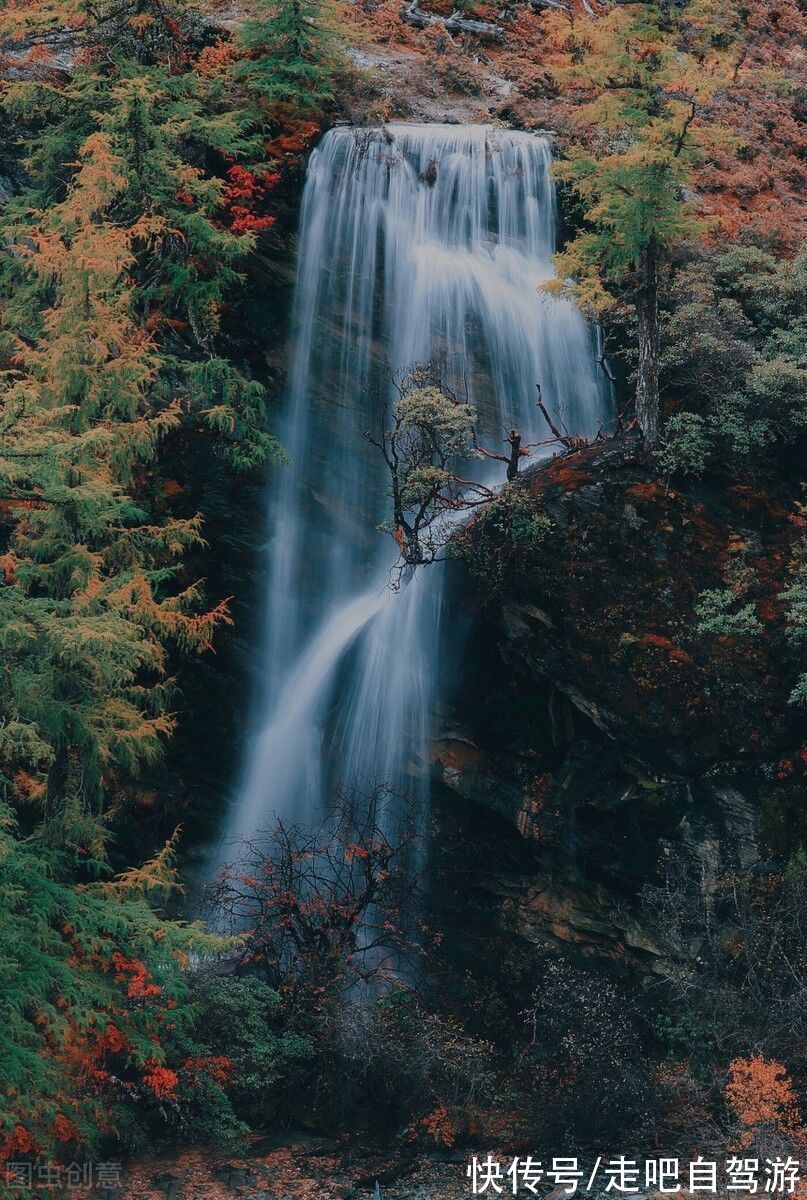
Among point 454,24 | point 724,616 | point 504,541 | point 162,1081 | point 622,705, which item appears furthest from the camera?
point 454,24

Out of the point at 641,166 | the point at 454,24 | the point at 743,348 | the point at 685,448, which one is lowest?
the point at 685,448

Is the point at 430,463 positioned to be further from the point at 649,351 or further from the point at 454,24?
the point at 454,24

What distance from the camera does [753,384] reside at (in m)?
16.9

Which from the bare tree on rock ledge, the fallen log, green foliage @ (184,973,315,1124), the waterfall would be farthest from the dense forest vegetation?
the fallen log

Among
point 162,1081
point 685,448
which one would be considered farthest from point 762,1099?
point 685,448

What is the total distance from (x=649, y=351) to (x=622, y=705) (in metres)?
5.88

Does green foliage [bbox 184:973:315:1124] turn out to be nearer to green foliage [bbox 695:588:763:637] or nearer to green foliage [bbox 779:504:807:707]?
green foliage [bbox 695:588:763:637]

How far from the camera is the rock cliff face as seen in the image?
14766 millimetres

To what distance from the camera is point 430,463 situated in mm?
17781

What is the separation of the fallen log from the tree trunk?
13.9 meters

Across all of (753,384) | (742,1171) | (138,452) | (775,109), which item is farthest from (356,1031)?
(775,109)

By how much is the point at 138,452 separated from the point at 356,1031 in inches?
305

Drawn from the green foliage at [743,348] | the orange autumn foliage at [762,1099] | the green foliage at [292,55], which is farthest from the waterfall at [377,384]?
the orange autumn foliage at [762,1099]

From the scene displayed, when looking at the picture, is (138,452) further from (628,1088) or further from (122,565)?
(628,1088)
